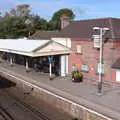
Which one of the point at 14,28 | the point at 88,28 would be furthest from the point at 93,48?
the point at 14,28

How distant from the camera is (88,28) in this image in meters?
36.6

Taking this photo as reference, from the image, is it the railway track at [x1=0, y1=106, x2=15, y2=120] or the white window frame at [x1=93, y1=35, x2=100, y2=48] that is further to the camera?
the white window frame at [x1=93, y1=35, x2=100, y2=48]

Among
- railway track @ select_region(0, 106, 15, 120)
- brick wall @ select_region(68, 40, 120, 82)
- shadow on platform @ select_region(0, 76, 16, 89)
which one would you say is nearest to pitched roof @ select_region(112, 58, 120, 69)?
brick wall @ select_region(68, 40, 120, 82)

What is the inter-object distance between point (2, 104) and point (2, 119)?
589cm

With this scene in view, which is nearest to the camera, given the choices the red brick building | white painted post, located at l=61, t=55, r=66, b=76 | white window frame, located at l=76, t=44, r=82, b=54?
the red brick building

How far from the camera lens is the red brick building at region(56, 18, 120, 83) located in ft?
103

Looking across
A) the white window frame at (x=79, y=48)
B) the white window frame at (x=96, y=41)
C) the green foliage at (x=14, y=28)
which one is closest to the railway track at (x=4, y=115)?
the white window frame at (x=96, y=41)

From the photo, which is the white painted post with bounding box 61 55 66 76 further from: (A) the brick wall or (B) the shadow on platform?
(B) the shadow on platform

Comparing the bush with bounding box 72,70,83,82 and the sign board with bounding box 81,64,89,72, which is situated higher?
the sign board with bounding box 81,64,89,72

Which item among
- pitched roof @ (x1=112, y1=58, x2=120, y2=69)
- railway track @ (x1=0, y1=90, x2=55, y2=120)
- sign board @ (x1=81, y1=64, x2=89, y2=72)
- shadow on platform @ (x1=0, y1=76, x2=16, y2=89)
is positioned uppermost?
pitched roof @ (x1=112, y1=58, x2=120, y2=69)

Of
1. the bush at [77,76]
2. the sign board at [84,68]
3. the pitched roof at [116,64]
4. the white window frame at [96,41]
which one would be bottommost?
the bush at [77,76]

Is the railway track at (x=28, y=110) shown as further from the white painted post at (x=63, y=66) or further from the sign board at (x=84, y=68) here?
the white painted post at (x=63, y=66)

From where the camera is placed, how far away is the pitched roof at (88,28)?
32959 mm

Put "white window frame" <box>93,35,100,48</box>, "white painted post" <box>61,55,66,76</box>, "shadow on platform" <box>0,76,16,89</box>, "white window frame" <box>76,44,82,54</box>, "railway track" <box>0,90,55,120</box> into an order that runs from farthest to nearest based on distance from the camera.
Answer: "shadow on platform" <box>0,76,16,89</box>
"white painted post" <box>61,55,66,76</box>
"white window frame" <box>76,44,82,54</box>
"white window frame" <box>93,35,100,48</box>
"railway track" <box>0,90,55,120</box>
